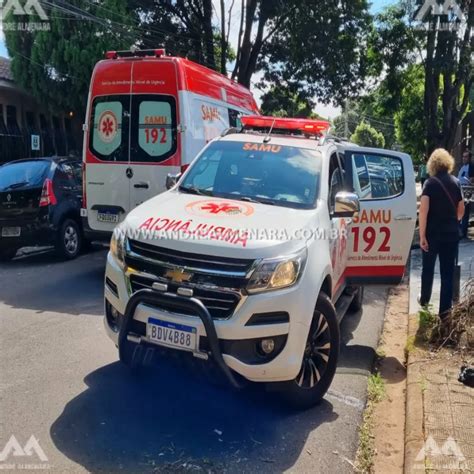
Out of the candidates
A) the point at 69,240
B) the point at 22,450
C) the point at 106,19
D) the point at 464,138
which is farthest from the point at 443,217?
the point at 464,138

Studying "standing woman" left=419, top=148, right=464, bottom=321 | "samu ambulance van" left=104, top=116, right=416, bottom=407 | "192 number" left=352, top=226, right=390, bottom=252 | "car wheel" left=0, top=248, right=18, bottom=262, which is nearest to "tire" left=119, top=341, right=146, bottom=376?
"samu ambulance van" left=104, top=116, right=416, bottom=407

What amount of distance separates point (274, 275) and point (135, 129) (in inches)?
182

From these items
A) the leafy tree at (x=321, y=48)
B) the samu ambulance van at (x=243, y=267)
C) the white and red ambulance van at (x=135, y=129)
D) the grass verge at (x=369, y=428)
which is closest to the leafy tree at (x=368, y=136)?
the leafy tree at (x=321, y=48)

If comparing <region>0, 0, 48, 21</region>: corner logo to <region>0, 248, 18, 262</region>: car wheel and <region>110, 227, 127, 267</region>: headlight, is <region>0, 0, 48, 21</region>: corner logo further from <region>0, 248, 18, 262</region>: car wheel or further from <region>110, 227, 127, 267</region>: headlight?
<region>110, 227, 127, 267</region>: headlight

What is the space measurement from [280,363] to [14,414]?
187 centimetres

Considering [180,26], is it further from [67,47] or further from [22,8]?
[22,8]

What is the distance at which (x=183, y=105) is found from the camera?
7141mm

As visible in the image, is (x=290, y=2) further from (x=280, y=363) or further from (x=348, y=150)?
Answer: (x=280, y=363)

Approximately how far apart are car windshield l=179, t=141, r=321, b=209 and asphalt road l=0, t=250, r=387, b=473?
5.17 feet

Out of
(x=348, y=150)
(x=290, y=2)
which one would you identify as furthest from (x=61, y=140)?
(x=348, y=150)

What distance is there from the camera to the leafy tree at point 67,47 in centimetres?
1505

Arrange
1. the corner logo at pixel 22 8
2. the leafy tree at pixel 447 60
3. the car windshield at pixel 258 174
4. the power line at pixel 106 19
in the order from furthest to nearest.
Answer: the corner logo at pixel 22 8 < the leafy tree at pixel 447 60 < the power line at pixel 106 19 < the car windshield at pixel 258 174

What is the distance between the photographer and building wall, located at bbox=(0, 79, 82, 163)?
16359mm

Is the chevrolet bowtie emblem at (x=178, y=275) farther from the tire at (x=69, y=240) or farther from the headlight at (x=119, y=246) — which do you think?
the tire at (x=69, y=240)
